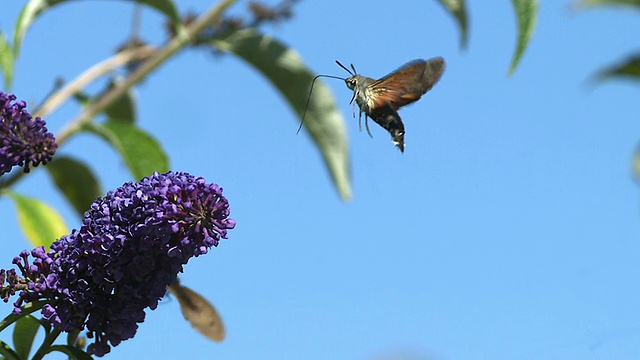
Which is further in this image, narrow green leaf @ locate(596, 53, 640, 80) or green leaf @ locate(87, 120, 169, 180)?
narrow green leaf @ locate(596, 53, 640, 80)

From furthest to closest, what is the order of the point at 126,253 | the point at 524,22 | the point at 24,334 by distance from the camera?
the point at 524,22, the point at 24,334, the point at 126,253

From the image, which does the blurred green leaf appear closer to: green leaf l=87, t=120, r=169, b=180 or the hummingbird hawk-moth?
green leaf l=87, t=120, r=169, b=180

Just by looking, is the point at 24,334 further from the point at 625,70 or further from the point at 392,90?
the point at 625,70

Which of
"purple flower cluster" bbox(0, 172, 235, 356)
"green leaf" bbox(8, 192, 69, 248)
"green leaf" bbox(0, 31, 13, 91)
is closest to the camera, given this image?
"purple flower cluster" bbox(0, 172, 235, 356)

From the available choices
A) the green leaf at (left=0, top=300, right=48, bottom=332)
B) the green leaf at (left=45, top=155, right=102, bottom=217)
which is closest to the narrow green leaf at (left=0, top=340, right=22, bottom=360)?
the green leaf at (left=0, top=300, right=48, bottom=332)

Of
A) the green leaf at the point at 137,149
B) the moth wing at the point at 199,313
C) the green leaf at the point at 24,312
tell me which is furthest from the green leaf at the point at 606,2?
the green leaf at the point at 24,312

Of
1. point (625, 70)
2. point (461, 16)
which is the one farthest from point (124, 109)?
point (625, 70)
